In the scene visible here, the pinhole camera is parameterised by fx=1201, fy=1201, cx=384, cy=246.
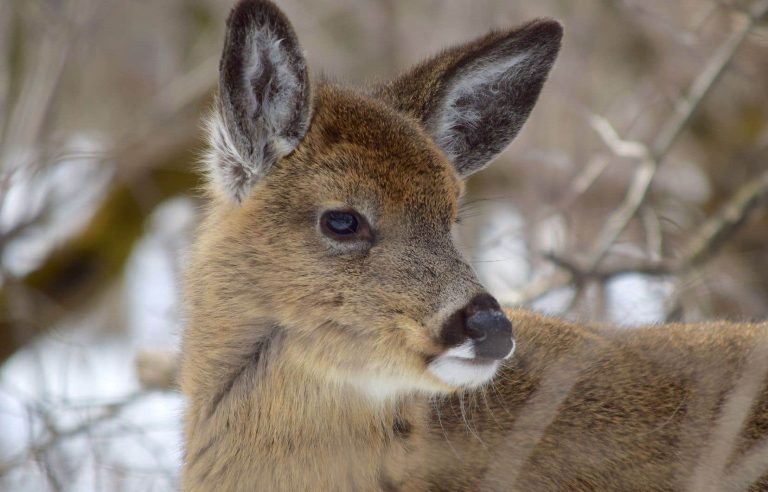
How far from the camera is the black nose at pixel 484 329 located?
4184 millimetres

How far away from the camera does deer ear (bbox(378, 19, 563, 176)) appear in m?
5.36

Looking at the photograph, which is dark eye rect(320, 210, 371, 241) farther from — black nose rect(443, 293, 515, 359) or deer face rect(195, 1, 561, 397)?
black nose rect(443, 293, 515, 359)

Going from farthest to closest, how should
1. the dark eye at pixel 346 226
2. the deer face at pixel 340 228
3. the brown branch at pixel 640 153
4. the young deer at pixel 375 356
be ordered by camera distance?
the brown branch at pixel 640 153
the dark eye at pixel 346 226
the young deer at pixel 375 356
the deer face at pixel 340 228

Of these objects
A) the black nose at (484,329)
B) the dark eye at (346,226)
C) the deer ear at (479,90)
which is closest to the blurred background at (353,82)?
the deer ear at (479,90)

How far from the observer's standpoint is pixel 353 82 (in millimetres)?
6414

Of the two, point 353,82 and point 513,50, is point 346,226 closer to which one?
point 513,50

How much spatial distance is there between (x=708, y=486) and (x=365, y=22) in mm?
7738

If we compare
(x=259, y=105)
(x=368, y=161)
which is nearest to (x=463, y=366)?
(x=368, y=161)

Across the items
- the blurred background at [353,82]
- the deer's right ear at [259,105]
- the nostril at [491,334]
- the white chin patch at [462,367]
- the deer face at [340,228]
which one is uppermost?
the deer's right ear at [259,105]

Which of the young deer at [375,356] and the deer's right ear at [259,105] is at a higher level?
the deer's right ear at [259,105]

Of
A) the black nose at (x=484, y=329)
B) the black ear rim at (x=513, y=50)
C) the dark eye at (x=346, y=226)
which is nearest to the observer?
the black nose at (x=484, y=329)

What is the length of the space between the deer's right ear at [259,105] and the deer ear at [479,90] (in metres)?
0.66

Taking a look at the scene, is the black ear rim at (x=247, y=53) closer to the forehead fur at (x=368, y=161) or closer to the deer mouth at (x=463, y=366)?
the forehead fur at (x=368, y=161)

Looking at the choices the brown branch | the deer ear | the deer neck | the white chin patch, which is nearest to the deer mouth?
the white chin patch
